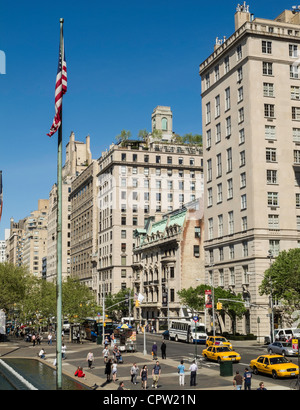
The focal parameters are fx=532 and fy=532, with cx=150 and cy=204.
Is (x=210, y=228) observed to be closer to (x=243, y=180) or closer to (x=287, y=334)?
(x=243, y=180)

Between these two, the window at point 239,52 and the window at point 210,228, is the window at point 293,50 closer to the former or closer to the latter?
the window at point 239,52

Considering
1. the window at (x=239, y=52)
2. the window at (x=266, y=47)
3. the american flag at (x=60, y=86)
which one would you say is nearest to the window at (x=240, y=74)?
the window at (x=239, y=52)

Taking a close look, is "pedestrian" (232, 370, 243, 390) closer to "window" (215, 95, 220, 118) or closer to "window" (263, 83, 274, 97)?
"window" (263, 83, 274, 97)

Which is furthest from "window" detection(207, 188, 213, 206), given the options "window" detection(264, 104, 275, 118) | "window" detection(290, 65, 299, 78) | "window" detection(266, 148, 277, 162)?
"window" detection(290, 65, 299, 78)

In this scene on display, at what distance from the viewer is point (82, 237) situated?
565 feet

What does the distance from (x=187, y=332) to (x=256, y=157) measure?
88.3ft

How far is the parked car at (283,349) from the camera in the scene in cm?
4984

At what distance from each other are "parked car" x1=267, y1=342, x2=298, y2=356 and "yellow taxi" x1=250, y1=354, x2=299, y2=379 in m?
9.93

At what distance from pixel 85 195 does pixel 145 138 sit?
2703cm

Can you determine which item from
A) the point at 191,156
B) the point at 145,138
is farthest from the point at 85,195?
the point at 191,156

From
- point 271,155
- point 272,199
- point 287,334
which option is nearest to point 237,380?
point 287,334

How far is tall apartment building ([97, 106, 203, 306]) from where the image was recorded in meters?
137

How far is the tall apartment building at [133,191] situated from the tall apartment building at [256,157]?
5293cm
